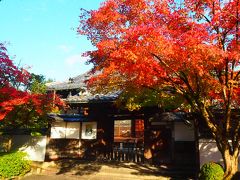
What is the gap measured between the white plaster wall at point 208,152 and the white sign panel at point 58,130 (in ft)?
37.8

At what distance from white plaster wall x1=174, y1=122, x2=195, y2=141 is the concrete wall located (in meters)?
9.22

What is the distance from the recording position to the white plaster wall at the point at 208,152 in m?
15.1

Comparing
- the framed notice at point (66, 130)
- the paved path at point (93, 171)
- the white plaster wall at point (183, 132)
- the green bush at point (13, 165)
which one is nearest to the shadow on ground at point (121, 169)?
the paved path at point (93, 171)

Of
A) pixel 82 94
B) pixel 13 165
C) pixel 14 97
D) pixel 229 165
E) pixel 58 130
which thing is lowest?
pixel 13 165

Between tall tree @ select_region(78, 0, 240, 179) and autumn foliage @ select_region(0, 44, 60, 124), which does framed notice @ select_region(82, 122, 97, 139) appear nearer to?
autumn foliage @ select_region(0, 44, 60, 124)

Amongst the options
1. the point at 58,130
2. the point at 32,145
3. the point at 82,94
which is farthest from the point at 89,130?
the point at 82,94

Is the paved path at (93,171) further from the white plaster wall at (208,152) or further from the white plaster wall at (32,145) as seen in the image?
the white plaster wall at (208,152)

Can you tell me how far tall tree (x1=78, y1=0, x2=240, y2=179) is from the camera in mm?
9719

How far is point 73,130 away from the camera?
22359 mm

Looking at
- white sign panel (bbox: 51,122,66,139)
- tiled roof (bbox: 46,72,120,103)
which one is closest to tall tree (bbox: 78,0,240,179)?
tiled roof (bbox: 46,72,120,103)

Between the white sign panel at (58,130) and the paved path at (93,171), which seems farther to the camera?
the white sign panel at (58,130)

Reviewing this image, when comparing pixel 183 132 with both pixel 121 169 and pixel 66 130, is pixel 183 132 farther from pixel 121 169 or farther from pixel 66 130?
pixel 66 130

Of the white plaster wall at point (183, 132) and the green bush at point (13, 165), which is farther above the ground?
the white plaster wall at point (183, 132)

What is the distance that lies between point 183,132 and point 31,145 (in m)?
10.8
